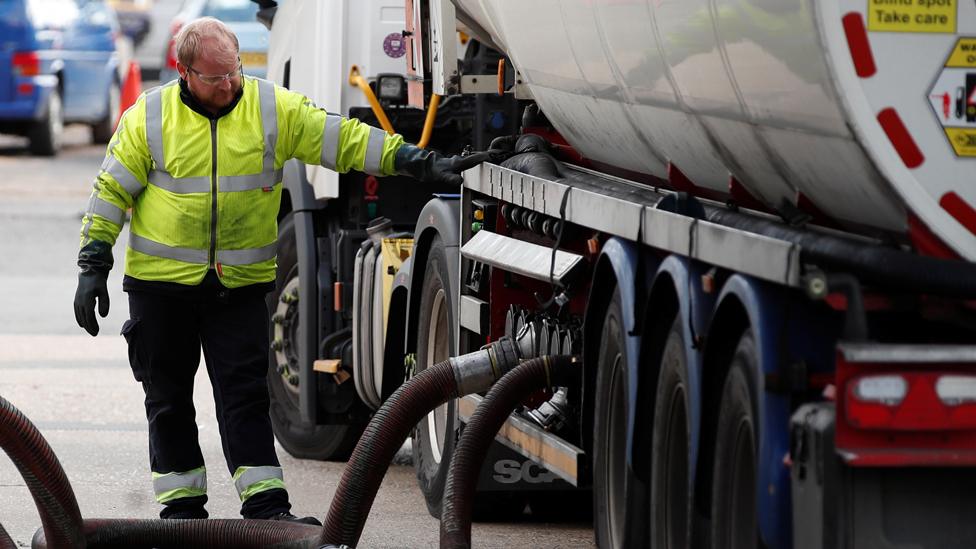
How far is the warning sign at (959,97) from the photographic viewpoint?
4344 millimetres

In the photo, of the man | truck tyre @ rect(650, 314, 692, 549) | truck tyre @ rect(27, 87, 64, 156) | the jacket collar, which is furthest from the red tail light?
truck tyre @ rect(650, 314, 692, 549)

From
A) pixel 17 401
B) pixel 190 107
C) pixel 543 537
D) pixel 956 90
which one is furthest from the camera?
pixel 17 401

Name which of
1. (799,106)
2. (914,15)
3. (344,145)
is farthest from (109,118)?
(914,15)

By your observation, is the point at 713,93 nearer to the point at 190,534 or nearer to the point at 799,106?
the point at 799,106

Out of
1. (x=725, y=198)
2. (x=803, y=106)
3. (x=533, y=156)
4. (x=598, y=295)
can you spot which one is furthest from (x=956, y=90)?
(x=533, y=156)

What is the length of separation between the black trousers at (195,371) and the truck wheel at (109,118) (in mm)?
19208

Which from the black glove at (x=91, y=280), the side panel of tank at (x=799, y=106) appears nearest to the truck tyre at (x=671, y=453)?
the side panel of tank at (x=799, y=106)

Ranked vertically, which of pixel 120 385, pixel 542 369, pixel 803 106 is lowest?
pixel 120 385

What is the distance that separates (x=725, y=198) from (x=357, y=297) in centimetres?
346

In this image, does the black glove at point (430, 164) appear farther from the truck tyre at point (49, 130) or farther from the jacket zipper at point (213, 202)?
the truck tyre at point (49, 130)

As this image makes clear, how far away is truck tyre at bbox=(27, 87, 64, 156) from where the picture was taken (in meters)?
24.1

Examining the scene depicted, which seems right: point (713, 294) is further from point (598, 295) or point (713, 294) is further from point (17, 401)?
point (17, 401)

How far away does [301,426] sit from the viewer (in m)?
9.63

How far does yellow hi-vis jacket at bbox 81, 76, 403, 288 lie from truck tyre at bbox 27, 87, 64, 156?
17.2 m
